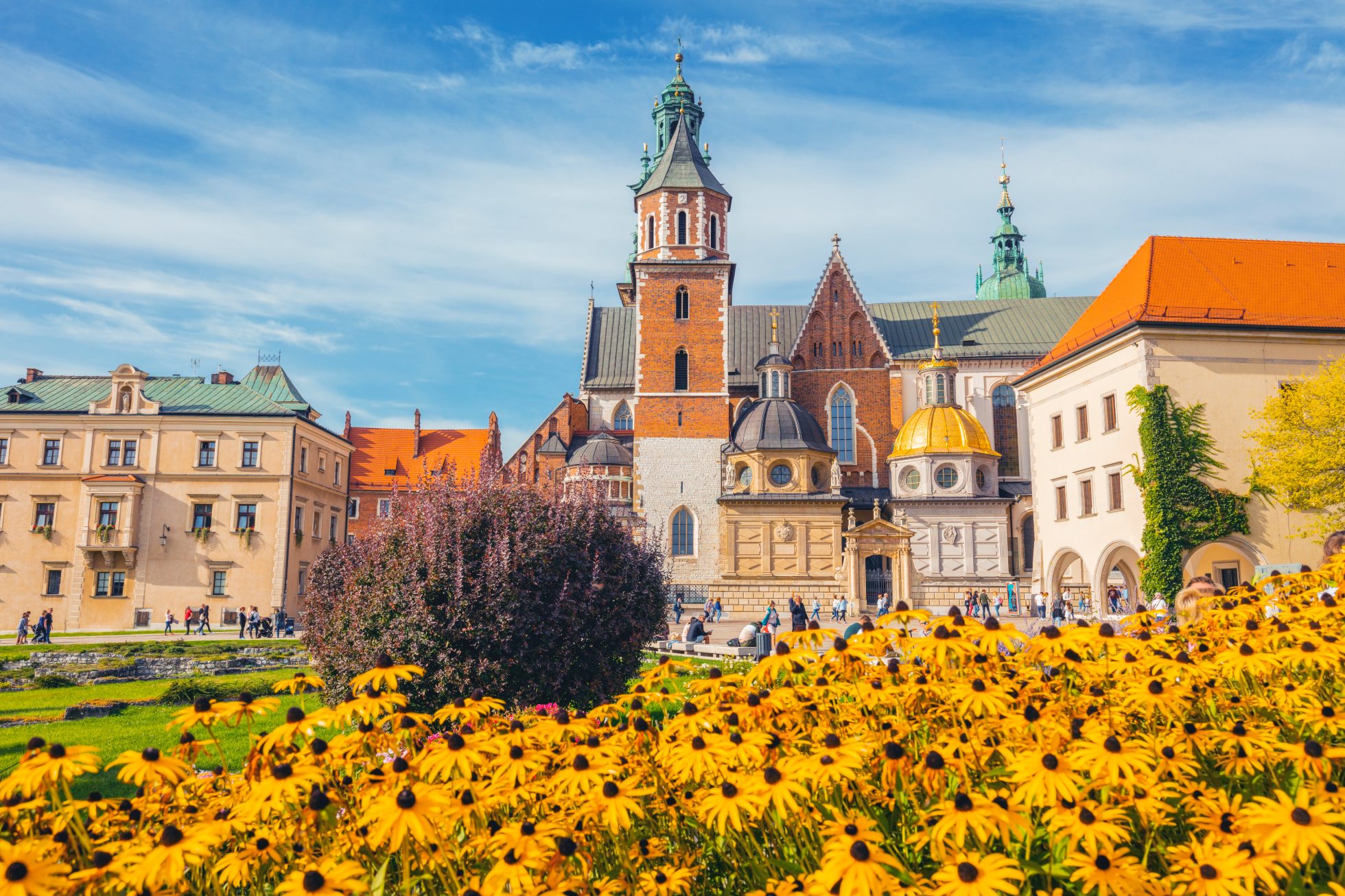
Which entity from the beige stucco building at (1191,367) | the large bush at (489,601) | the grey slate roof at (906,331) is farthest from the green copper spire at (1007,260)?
the large bush at (489,601)

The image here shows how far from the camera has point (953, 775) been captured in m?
4.50

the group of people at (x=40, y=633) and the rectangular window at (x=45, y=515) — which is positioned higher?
the rectangular window at (x=45, y=515)

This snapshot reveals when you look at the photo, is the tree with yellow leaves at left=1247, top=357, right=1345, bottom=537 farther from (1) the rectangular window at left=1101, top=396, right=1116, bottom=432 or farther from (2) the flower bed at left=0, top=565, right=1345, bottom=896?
(2) the flower bed at left=0, top=565, right=1345, bottom=896

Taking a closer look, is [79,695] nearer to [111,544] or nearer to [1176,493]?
[111,544]

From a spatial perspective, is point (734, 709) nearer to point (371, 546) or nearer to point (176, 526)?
point (371, 546)

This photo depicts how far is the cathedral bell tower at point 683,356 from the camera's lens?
46.0 meters

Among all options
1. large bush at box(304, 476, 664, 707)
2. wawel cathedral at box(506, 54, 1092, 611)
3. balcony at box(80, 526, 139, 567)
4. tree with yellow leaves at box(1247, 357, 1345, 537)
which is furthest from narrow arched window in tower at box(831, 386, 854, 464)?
large bush at box(304, 476, 664, 707)

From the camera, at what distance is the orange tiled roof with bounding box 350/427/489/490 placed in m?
60.1

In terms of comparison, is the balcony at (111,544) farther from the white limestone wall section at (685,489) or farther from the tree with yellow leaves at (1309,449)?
the tree with yellow leaves at (1309,449)

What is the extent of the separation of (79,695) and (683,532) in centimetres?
2879

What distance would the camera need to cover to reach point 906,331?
55.8 meters

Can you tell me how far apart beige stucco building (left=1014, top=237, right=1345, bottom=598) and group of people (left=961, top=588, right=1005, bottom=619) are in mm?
6212

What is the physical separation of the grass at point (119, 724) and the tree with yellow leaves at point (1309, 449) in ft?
79.7

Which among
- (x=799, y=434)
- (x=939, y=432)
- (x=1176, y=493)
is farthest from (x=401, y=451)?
(x=1176, y=493)
